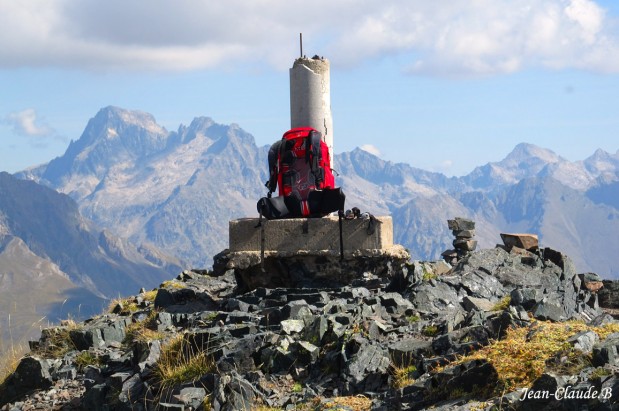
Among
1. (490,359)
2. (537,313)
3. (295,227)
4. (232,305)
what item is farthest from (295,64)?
(490,359)

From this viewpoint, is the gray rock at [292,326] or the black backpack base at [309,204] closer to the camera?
the gray rock at [292,326]

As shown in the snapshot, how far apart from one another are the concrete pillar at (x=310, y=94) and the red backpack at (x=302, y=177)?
4.66 meters

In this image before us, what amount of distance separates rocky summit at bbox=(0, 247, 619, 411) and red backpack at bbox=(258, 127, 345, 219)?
2.37 meters

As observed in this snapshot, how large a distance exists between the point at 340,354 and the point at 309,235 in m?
7.67

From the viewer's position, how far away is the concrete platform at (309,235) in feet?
65.9

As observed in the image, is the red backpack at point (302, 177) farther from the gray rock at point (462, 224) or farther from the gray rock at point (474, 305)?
the gray rock at point (462, 224)

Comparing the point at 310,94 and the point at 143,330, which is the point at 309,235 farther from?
the point at 310,94

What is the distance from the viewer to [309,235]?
66.6 ft

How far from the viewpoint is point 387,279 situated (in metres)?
19.6

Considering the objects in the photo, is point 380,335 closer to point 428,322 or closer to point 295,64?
point 428,322

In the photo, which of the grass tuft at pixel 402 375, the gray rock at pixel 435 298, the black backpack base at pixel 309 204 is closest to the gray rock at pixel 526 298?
the gray rock at pixel 435 298

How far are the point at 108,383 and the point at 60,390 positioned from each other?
123cm

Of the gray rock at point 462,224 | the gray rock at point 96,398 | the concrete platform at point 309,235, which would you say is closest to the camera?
the gray rock at point 96,398

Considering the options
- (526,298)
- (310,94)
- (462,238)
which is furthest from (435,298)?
(462,238)
